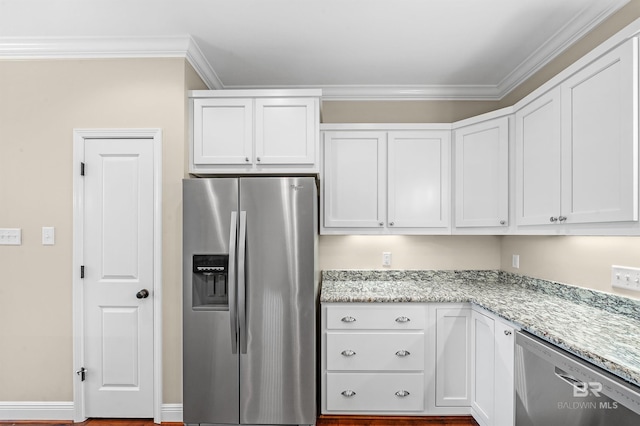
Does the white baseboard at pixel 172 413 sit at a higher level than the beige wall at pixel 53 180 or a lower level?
lower

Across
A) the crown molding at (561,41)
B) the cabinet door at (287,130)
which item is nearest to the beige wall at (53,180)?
the crown molding at (561,41)

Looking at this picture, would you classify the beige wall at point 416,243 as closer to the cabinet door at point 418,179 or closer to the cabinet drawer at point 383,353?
the cabinet door at point 418,179

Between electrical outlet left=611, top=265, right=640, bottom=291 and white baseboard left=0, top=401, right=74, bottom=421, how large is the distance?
11.5 feet

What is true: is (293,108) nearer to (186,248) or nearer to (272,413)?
(186,248)

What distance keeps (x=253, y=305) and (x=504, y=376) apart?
1540 mm

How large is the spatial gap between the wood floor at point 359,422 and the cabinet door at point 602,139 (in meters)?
1.59

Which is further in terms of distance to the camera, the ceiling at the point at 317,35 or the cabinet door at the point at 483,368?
the cabinet door at the point at 483,368

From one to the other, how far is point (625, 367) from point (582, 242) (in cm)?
117

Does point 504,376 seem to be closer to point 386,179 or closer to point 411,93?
point 386,179

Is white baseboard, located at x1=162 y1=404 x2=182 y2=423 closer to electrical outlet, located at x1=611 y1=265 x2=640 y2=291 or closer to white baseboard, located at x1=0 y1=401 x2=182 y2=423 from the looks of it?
white baseboard, located at x1=0 y1=401 x2=182 y2=423

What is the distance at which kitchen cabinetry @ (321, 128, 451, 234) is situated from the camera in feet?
8.91

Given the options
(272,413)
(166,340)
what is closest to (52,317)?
(166,340)

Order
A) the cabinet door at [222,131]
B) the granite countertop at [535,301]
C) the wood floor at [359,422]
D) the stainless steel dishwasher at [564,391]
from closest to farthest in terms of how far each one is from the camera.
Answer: the stainless steel dishwasher at [564,391]
the granite countertop at [535,301]
the wood floor at [359,422]
the cabinet door at [222,131]

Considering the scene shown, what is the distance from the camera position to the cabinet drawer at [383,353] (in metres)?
2.32
